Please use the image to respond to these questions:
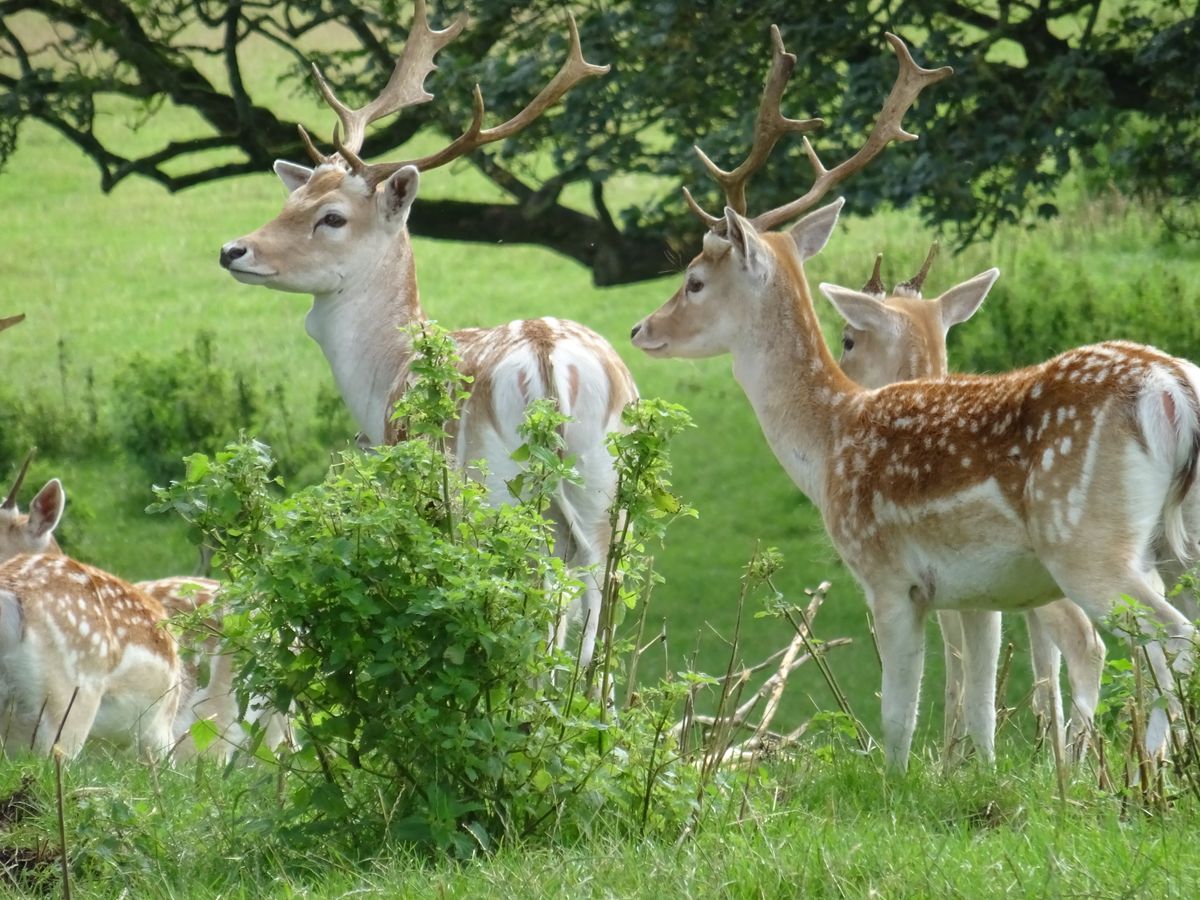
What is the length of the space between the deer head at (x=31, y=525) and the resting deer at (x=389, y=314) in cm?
129

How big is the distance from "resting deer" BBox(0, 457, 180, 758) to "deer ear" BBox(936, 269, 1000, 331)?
300 cm

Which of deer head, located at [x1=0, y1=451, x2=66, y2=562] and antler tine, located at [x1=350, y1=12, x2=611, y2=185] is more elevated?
antler tine, located at [x1=350, y1=12, x2=611, y2=185]

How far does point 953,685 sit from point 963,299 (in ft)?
5.34

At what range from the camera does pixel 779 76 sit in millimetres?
6668

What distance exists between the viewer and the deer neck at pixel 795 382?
568 cm

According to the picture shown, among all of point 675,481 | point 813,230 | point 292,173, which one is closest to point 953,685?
point 813,230

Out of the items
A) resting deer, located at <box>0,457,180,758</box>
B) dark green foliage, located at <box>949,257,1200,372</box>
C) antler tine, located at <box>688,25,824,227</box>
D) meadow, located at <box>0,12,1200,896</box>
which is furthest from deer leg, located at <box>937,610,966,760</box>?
dark green foliage, located at <box>949,257,1200,372</box>

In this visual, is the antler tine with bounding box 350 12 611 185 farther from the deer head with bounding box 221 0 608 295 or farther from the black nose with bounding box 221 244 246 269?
the black nose with bounding box 221 244 246 269

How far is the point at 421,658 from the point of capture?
3.93 m

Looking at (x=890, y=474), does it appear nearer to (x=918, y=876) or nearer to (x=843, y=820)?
(x=843, y=820)

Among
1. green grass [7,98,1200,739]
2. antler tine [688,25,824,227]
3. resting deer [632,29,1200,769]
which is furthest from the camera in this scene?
green grass [7,98,1200,739]

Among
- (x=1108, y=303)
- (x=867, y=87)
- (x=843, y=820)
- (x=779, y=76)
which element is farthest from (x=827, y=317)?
(x=843, y=820)

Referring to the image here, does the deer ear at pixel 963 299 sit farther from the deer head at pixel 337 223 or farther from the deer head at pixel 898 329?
the deer head at pixel 337 223

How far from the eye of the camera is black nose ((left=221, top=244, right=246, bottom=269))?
688cm
